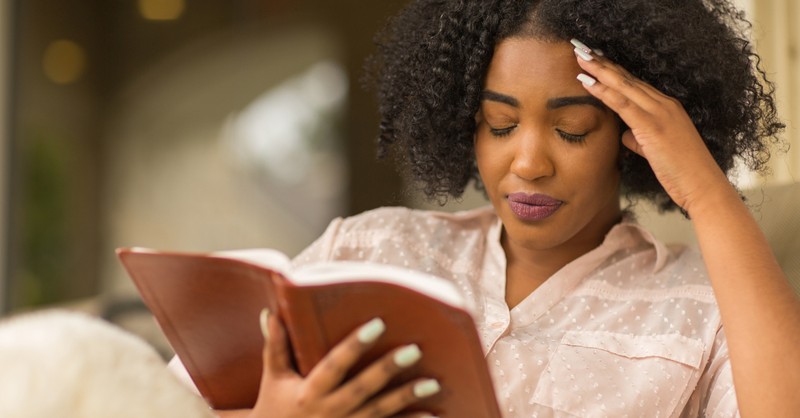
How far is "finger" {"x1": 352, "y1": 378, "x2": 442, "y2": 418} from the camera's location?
0.83 metres

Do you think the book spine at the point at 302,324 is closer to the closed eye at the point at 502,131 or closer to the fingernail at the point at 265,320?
the fingernail at the point at 265,320

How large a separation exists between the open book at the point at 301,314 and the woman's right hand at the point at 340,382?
0.04 ft

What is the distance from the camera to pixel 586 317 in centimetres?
126

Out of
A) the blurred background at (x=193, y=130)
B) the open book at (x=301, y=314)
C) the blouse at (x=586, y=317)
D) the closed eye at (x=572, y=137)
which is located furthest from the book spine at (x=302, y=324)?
the blurred background at (x=193, y=130)

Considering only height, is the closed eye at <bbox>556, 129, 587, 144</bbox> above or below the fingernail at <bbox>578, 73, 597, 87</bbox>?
below

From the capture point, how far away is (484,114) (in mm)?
1236

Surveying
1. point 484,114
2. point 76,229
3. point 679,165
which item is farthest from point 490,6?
point 76,229

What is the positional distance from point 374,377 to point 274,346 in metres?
0.11

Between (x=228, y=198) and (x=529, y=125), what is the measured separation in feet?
10.8

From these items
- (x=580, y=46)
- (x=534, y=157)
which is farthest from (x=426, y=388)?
(x=580, y=46)

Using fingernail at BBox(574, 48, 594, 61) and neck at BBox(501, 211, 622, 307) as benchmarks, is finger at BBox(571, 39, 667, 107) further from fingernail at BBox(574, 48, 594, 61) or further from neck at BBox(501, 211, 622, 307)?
neck at BBox(501, 211, 622, 307)

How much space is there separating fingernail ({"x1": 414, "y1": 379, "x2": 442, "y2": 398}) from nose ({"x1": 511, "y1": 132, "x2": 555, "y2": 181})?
0.42 metres

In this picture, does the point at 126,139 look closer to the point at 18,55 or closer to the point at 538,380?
the point at 18,55

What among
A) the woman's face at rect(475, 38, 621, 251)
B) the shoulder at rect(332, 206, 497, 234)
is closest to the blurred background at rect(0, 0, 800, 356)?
the shoulder at rect(332, 206, 497, 234)
